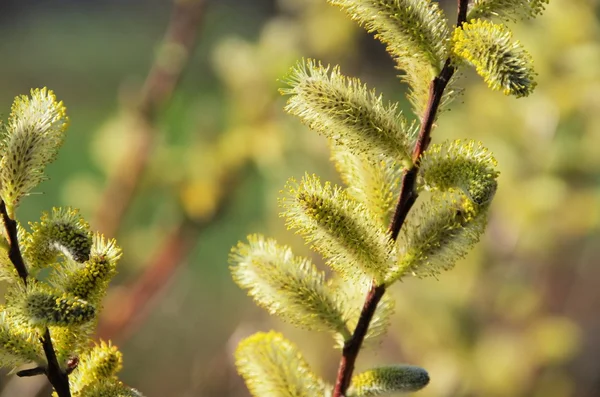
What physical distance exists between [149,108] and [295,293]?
1005mm

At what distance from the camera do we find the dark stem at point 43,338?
0.48 m

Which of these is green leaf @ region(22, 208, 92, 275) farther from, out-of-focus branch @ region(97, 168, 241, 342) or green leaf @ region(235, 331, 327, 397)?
out-of-focus branch @ region(97, 168, 241, 342)

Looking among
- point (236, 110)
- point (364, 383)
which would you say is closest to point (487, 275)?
point (236, 110)

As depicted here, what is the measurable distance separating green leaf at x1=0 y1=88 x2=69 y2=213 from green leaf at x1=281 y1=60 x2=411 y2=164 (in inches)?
6.6

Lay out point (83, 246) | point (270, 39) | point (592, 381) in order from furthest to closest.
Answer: point (592, 381) < point (270, 39) < point (83, 246)

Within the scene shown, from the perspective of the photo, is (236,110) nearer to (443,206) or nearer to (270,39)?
(270,39)

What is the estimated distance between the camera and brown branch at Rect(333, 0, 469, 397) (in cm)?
50

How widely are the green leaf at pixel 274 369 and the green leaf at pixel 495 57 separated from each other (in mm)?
271

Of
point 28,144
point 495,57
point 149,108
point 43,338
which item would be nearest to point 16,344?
point 43,338

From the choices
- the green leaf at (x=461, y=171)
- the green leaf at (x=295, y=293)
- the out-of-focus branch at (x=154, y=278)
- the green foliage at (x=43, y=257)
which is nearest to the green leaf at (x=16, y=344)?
the green foliage at (x=43, y=257)

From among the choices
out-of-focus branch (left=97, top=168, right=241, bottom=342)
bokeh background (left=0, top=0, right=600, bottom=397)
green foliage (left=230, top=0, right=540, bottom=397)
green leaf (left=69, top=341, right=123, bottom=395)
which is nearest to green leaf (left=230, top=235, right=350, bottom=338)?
green foliage (left=230, top=0, right=540, bottom=397)

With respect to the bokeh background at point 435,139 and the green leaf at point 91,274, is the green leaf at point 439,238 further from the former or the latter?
the bokeh background at point 435,139

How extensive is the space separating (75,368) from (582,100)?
4.51ft

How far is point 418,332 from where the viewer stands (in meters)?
1.65
